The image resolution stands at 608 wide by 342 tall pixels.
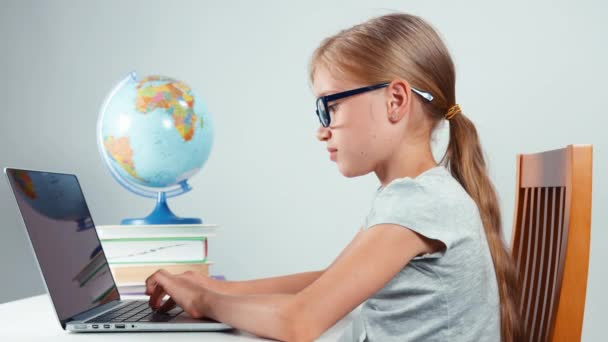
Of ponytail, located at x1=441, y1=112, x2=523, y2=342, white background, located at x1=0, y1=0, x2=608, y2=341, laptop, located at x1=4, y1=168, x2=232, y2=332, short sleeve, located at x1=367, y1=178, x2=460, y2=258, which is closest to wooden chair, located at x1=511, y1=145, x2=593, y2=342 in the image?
ponytail, located at x1=441, y1=112, x2=523, y2=342

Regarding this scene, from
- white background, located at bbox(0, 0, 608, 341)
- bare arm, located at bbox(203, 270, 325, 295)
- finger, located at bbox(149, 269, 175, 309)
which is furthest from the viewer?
white background, located at bbox(0, 0, 608, 341)

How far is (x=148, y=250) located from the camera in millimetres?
1491

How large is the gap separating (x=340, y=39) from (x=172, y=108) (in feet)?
2.09

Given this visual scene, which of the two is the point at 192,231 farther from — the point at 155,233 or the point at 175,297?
the point at 175,297

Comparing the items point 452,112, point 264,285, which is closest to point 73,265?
point 264,285

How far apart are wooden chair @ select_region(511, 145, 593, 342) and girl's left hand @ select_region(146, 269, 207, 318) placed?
493 millimetres

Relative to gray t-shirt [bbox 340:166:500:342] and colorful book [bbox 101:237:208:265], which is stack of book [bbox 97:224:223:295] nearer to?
colorful book [bbox 101:237:208:265]

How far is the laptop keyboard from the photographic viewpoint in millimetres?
991

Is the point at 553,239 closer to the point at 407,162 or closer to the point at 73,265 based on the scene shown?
the point at 407,162

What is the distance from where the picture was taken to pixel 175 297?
1.04 m

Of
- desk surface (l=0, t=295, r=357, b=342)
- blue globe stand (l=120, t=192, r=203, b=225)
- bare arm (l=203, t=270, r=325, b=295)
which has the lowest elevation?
bare arm (l=203, t=270, r=325, b=295)

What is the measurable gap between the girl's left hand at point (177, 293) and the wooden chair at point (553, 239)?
0.49 meters

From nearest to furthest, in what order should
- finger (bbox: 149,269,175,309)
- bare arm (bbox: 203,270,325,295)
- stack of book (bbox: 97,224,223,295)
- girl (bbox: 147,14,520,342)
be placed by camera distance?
1. girl (bbox: 147,14,520,342)
2. finger (bbox: 149,269,175,309)
3. bare arm (bbox: 203,270,325,295)
4. stack of book (bbox: 97,224,223,295)

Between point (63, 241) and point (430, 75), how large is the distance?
0.63 metres
